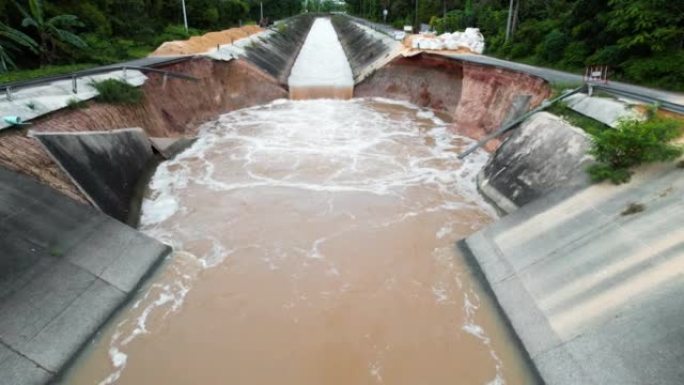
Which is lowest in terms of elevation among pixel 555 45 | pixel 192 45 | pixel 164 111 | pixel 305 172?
pixel 305 172

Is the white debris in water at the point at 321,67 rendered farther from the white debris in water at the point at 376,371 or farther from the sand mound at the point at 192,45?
the white debris in water at the point at 376,371

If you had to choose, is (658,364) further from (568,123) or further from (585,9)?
(585,9)

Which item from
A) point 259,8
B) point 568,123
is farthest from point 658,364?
point 259,8

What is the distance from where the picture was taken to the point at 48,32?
57.5ft

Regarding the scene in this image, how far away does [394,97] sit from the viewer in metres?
25.6

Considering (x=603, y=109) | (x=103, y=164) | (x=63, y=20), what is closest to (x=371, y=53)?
(x=63, y=20)

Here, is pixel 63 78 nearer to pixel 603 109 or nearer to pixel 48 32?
pixel 48 32

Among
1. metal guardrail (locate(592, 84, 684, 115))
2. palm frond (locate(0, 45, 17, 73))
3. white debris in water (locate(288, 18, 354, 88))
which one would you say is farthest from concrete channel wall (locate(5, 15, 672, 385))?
white debris in water (locate(288, 18, 354, 88))

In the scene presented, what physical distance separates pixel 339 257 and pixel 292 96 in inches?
721

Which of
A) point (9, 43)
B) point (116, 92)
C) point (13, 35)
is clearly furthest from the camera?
point (9, 43)

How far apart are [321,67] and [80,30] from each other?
755 inches

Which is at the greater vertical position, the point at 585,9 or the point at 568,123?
the point at 585,9

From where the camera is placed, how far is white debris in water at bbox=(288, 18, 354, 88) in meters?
28.7

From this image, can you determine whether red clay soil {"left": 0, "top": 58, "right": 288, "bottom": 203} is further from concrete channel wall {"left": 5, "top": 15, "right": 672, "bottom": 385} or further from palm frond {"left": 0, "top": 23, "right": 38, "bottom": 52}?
palm frond {"left": 0, "top": 23, "right": 38, "bottom": 52}
